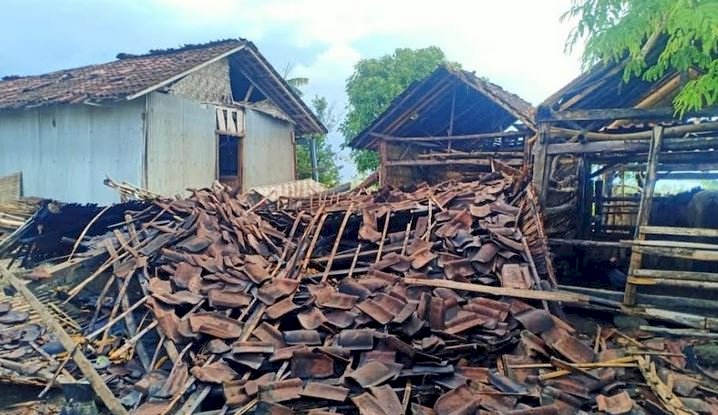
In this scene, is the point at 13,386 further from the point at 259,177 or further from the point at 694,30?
the point at 259,177

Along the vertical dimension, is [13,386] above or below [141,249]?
below

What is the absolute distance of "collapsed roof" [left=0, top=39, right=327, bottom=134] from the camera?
11.4m

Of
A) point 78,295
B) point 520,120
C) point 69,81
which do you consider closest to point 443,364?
point 78,295

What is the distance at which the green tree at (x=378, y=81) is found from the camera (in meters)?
21.0

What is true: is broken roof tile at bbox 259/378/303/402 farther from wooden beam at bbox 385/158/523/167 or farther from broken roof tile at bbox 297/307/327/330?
wooden beam at bbox 385/158/523/167

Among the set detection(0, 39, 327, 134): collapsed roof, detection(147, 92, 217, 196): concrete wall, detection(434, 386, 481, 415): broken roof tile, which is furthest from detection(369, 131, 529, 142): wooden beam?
detection(434, 386, 481, 415): broken roof tile

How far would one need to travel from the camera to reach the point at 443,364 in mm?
4926

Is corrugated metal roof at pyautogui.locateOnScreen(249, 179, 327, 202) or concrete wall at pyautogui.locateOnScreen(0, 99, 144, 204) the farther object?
corrugated metal roof at pyautogui.locateOnScreen(249, 179, 327, 202)

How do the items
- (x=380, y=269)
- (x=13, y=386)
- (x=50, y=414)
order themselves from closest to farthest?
1. (x=50, y=414)
2. (x=13, y=386)
3. (x=380, y=269)

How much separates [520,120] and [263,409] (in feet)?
31.9

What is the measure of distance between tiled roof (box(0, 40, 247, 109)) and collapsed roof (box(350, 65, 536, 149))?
4.34 metres

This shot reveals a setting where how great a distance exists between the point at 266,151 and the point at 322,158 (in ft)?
29.8

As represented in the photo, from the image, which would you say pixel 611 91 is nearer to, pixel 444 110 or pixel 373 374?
pixel 373 374

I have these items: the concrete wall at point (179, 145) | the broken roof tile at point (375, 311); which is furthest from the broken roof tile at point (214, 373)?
the concrete wall at point (179, 145)
